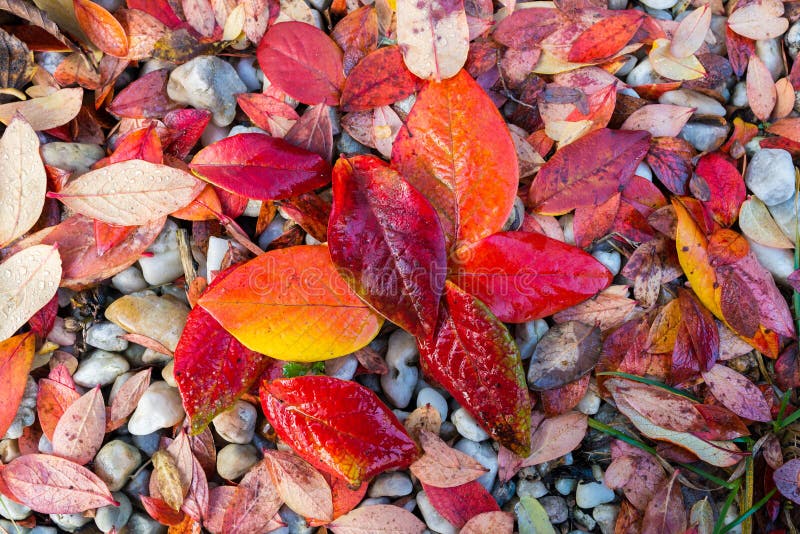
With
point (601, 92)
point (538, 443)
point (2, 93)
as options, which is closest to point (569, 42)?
point (601, 92)

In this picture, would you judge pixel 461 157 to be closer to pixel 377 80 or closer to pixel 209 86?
pixel 377 80

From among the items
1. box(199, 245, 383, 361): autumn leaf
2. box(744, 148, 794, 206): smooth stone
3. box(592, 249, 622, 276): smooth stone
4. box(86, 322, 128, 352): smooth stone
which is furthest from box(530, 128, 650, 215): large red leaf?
box(86, 322, 128, 352): smooth stone

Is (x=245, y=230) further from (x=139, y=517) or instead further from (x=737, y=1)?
(x=737, y=1)

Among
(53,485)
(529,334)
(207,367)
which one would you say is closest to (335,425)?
(207,367)

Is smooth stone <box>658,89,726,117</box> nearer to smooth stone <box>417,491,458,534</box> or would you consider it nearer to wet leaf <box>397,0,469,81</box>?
wet leaf <box>397,0,469,81</box>

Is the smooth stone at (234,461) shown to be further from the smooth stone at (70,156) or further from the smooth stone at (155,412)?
the smooth stone at (70,156)
